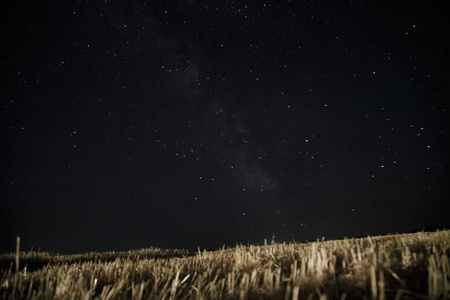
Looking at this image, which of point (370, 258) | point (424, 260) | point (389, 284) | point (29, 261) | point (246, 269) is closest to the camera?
point (389, 284)

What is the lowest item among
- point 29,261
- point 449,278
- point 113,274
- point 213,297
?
point 29,261

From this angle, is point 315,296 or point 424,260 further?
point 424,260

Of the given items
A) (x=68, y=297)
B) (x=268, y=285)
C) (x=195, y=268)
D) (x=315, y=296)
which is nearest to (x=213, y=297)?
(x=268, y=285)

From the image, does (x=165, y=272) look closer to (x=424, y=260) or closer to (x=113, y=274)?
(x=113, y=274)

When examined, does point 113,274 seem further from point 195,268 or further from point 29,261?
point 29,261

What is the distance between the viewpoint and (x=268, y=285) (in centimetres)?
226

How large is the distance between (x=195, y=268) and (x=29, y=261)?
9.88 metres

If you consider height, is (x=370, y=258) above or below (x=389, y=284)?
above

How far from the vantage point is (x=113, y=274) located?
12.0 feet

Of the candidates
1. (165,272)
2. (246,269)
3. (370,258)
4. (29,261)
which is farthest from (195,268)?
(29,261)

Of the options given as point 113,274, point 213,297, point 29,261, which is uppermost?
point 213,297

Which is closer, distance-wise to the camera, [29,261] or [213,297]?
[213,297]

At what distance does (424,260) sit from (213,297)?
8.12 ft

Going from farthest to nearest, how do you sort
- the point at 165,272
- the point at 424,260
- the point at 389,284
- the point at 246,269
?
the point at 165,272
the point at 246,269
the point at 424,260
the point at 389,284
